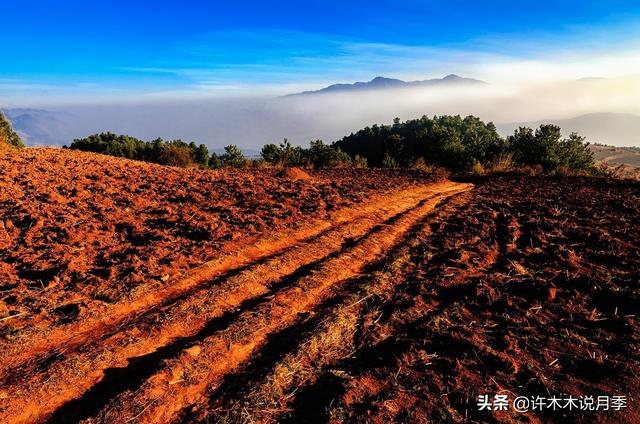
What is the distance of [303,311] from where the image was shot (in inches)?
166

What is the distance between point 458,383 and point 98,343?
120 inches

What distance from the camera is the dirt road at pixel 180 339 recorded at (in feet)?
9.43

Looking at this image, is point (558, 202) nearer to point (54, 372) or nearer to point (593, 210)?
point (593, 210)

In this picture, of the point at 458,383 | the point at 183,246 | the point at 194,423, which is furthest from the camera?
the point at 183,246

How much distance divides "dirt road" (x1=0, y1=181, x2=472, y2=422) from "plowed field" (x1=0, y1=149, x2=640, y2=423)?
0.06 ft

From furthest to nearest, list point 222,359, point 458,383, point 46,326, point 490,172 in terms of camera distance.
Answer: point 490,172 < point 46,326 < point 222,359 < point 458,383

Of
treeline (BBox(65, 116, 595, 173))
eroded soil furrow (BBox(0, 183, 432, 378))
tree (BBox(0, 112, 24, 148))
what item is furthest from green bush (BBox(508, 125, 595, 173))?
tree (BBox(0, 112, 24, 148))

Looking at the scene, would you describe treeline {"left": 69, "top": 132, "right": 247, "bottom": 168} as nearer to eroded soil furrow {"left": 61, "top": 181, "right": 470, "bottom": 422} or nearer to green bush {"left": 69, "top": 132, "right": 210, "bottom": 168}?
green bush {"left": 69, "top": 132, "right": 210, "bottom": 168}

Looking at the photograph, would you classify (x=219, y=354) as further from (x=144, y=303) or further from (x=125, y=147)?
(x=125, y=147)

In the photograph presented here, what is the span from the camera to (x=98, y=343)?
139 inches

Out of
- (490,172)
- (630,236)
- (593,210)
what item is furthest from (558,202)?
(490,172)

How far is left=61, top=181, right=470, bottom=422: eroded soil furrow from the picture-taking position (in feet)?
9.27

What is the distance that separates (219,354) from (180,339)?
478 millimetres

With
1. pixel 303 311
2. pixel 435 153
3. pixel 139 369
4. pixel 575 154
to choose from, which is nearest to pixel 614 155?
pixel 435 153
